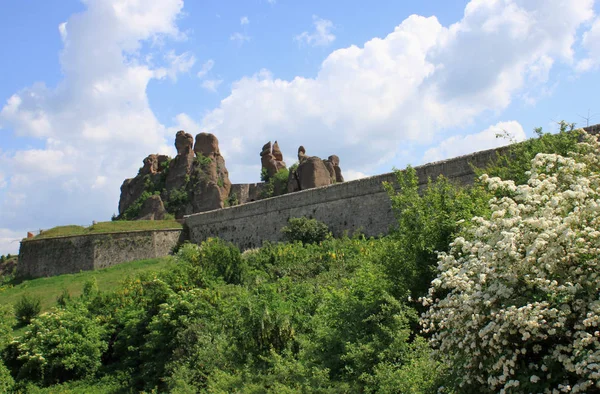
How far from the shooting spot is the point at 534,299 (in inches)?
204

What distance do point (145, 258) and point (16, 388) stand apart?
17.1 metres

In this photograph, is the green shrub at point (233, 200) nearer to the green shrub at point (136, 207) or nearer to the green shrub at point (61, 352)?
the green shrub at point (136, 207)

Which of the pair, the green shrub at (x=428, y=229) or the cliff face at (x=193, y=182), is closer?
the green shrub at (x=428, y=229)

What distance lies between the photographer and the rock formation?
149 ft

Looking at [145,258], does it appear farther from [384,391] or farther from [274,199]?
[384,391]

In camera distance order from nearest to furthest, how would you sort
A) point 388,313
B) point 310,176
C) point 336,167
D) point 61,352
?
point 388,313 < point 61,352 < point 310,176 < point 336,167

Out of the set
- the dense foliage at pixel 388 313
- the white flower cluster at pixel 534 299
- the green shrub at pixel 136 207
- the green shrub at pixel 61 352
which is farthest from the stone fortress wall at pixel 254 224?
the green shrub at pixel 136 207

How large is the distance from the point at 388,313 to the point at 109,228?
29.3m

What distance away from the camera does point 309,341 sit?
9.77 meters

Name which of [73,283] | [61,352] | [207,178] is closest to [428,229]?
[61,352]

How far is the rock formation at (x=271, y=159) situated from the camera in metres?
45.5

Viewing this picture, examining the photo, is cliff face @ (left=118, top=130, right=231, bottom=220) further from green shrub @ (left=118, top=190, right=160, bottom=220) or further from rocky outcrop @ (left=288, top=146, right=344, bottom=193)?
rocky outcrop @ (left=288, top=146, right=344, bottom=193)

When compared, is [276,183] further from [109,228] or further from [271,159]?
[109,228]

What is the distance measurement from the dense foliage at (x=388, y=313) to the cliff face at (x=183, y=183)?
2108 centimetres
